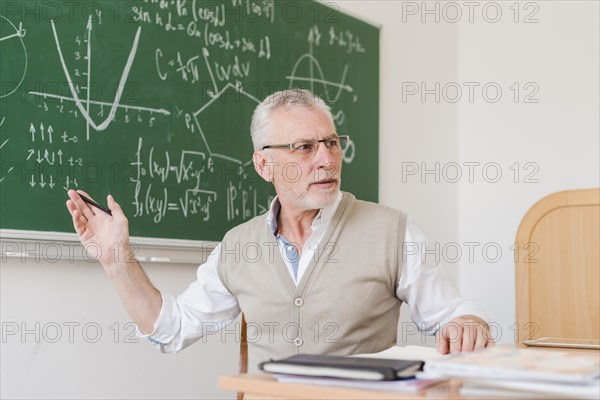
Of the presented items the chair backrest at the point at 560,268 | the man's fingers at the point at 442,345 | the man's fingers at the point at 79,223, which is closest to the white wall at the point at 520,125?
the chair backrest at the point at 560,268

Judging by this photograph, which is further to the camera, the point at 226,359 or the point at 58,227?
the point at 226,359

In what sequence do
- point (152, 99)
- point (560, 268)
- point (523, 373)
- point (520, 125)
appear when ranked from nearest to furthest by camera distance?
point (523, 373) → point (152, 99) → point (560, 268) → point (520, 125)

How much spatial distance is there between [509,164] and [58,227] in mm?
2257

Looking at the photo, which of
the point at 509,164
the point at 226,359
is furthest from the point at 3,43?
the point at 509,164

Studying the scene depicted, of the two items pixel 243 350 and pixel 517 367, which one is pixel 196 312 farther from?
pixel 517 367

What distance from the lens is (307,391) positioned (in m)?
1.06

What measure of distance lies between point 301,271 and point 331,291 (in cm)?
9

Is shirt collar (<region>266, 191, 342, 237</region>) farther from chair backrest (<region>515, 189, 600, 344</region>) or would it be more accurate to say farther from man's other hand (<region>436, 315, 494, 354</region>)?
chair backrest (<region>515, 189, 600, 344</region>)

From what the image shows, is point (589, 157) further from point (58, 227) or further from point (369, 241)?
point (58, 227)

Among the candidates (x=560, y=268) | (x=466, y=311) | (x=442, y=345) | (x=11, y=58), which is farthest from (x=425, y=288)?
(x=11, y=58)

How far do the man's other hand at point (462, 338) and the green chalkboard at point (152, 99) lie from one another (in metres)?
1.19

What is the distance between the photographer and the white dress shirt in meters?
2.01

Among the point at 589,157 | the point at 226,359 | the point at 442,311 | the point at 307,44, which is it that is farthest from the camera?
the point at 589,157

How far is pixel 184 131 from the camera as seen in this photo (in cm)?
265
